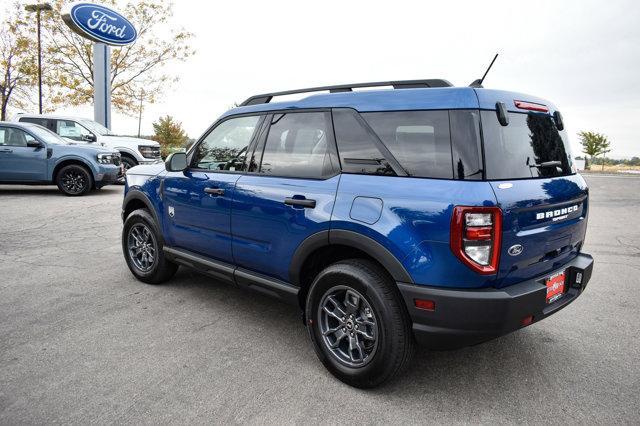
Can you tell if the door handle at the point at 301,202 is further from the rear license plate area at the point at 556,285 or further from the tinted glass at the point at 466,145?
the rear license plate area at the point at 556,285

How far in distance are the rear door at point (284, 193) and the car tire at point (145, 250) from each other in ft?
4.40

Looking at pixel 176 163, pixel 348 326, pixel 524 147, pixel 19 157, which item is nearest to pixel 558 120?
pixel 524 147

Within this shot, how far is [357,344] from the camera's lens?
8.85ft

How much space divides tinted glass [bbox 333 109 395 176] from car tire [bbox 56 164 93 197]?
10.4 m

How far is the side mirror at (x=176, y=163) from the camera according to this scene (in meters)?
3.91

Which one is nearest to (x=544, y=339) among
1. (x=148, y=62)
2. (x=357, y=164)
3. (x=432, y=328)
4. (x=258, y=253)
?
(x=432, y=328)

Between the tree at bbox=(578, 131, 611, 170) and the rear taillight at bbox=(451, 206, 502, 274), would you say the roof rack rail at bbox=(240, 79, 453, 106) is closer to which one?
the rear taillight at bbox=(451, 206, 502, 274)

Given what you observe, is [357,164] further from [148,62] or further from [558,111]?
[148,62]

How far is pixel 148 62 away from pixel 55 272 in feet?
83.7

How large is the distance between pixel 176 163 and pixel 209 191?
58cm

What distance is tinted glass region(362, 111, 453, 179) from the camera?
2.38 meters

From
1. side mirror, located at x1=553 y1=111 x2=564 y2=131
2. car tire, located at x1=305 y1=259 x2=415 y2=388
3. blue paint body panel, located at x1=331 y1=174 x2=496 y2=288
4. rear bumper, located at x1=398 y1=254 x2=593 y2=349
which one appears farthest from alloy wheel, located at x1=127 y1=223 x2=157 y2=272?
side mirror, located at x1=553 y1=111 x2=564 y2=131

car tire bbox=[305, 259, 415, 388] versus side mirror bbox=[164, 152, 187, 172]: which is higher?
side mirror bbox=[164, 152, 187, 172]

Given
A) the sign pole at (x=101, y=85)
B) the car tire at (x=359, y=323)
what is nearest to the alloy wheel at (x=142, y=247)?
the car tire at (x=359, y=323)
